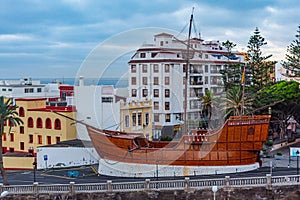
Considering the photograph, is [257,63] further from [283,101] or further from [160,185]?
[160,185]

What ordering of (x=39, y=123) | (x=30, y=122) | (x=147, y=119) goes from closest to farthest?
(x=39, y=123) → (x=30, y=122) → (x=147, y=119)

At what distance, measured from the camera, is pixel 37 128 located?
44.0m

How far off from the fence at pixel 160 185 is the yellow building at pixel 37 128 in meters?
15.3

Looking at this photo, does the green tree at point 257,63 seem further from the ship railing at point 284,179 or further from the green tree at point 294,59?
the ship railing at point 284,179

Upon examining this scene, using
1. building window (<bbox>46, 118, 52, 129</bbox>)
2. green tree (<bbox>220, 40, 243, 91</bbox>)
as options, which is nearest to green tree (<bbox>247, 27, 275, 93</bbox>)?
green tree (<bbox>220, 40, 243, 91</bbox>)

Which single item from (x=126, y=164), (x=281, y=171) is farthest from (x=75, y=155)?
(x=281, y=171)

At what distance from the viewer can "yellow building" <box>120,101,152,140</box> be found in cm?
4156

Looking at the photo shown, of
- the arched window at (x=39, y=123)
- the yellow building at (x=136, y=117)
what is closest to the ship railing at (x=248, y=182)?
the yellow building at (x=136, y=117)

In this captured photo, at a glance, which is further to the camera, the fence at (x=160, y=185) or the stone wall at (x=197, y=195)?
the fence at (x=160, y=185)

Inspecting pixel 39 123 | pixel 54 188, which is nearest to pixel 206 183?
pixel 54 188

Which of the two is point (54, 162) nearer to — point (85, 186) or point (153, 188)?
point (85, 186)

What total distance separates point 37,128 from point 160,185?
71.3 ft

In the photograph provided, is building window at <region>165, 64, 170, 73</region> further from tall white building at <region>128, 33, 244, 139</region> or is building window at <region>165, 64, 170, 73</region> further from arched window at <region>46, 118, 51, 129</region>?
arched window at <region>46, 118, 51, 129</region>

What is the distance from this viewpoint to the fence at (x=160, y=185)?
25.8 meters
